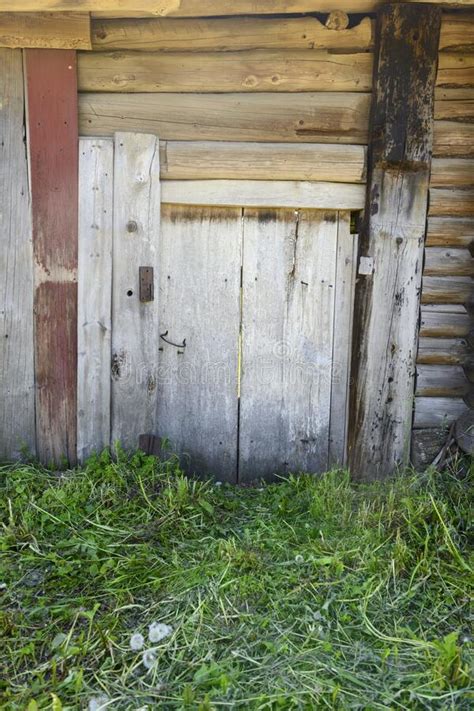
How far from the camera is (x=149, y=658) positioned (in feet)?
8.52

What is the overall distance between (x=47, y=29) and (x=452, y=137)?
2.43 meters

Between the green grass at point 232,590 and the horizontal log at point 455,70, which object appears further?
the horizontal log at point 455,70

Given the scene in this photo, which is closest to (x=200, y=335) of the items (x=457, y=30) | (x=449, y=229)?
(x=449, y=229)

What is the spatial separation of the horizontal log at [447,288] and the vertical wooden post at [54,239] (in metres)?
2.16

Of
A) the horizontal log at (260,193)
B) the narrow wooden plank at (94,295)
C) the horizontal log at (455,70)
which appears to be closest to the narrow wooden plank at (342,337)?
the horizontal log at (260,193)

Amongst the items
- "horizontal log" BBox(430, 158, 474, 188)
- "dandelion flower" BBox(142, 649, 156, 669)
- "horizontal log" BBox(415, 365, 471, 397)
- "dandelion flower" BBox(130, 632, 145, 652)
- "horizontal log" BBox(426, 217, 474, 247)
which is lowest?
"dandelion flower" BBox(142, 649, 156, 669)

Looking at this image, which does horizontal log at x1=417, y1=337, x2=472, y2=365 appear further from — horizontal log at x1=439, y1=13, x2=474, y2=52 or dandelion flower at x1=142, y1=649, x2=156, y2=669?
dandelion flower at x1=142, y1=649, x2=156, y2=669

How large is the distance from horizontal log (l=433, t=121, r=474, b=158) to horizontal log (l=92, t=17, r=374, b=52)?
2.12 ft

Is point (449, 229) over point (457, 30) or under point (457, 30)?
under

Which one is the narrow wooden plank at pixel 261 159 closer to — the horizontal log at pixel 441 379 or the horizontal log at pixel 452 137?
the horizontal log at pixel 452 137

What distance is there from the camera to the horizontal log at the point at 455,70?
3879 millimetres

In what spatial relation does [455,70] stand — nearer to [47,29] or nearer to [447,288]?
[447,288]

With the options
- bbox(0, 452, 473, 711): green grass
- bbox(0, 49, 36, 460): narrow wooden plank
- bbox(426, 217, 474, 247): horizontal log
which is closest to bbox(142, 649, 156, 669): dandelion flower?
bbox(0, 452, 473, 711): green grass

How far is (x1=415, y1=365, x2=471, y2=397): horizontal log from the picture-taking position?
4.15m
